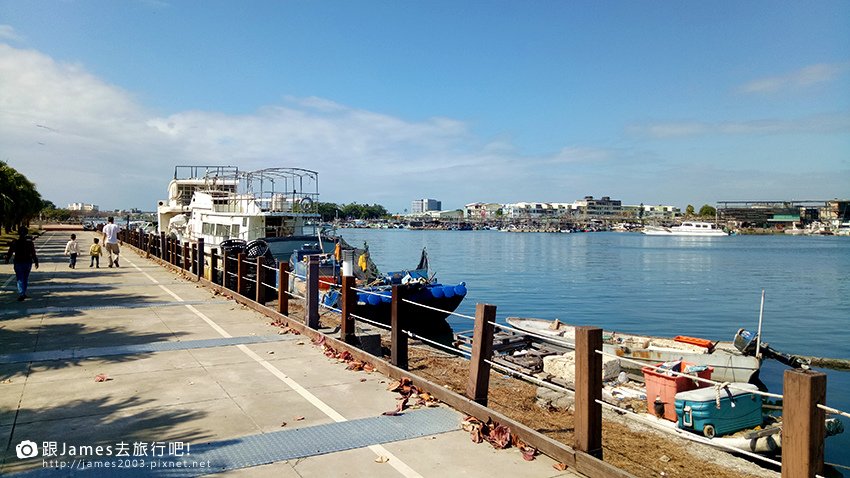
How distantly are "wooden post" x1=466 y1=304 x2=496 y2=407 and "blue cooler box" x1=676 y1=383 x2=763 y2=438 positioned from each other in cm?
514

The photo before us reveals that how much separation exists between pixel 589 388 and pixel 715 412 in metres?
6.12

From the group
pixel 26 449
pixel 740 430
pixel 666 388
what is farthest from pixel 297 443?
pixel 740 430

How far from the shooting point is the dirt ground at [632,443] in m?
7.30

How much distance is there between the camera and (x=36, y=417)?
6.50 m

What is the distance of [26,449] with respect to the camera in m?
5.54

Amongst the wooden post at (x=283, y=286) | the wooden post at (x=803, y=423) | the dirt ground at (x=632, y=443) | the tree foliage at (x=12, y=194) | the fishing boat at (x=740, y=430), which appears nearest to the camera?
the wooden post at (x=803, y=423)

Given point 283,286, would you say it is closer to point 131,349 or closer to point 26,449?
point 131,349

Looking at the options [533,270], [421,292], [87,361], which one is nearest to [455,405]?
[87,361]

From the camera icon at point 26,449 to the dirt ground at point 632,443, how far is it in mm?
5449

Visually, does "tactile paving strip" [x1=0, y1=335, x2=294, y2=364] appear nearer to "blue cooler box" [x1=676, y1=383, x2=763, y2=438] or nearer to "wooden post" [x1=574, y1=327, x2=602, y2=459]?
"wooden post" [x1=574, y1=327, x2=602, y2=459]

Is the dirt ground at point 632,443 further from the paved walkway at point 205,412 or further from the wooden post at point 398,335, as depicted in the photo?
the paved walkway at point 205,412

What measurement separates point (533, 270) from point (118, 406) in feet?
180

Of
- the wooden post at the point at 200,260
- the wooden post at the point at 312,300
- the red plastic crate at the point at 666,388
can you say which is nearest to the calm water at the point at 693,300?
the red plastic crate at the point at 666,388

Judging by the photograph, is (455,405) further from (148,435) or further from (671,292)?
(671,292)
